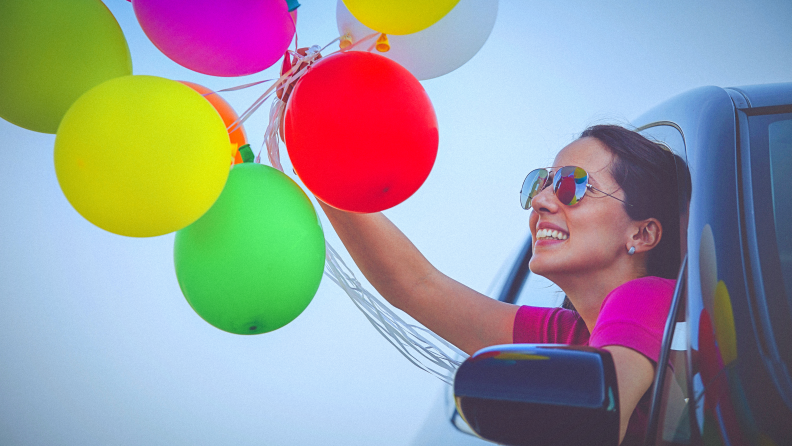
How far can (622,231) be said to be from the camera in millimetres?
1257

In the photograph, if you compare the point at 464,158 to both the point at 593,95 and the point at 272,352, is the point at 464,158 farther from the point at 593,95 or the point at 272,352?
the point at 272,352

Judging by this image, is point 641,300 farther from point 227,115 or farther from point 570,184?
point 227,115

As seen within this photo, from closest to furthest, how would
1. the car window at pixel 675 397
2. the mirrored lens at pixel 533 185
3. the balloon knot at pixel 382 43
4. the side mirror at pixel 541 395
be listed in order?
1. the side mirror at pixel 541 395
2. the car window at pixel 675 397
3. the balloon knot at pixel 382 43
4. the mirrored lens at pixel 533 185

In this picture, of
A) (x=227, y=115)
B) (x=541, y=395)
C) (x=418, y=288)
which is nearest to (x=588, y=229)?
(x=418, y=288)

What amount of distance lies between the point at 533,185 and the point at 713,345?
2.58 feet

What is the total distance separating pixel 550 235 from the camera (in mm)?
1363

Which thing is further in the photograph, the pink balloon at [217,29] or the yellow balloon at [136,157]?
the pink balloon at [217,29]

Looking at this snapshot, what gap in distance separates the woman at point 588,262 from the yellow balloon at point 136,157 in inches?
28.6

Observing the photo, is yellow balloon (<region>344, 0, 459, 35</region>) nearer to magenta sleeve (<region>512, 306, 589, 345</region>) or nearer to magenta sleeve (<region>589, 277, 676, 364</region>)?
magenta sleeve (<region>589, 277, 676, 364</region>)

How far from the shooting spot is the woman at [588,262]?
96 centimetres

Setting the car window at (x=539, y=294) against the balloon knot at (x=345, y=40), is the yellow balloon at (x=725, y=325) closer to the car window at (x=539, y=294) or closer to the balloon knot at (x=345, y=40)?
the car window at (x=539, y=294)

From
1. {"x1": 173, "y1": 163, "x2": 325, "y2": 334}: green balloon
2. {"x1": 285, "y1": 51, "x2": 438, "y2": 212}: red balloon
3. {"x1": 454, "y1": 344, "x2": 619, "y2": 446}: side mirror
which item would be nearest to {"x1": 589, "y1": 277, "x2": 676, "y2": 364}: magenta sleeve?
{"x1": 454, "y1": 344, "x2": 619, "y2": 446}: side mirror

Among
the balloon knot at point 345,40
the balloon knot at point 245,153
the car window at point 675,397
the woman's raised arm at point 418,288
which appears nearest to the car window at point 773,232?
the car window at point 675,397

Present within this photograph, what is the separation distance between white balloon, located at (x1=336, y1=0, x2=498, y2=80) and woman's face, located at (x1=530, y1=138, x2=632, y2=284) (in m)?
0.45
